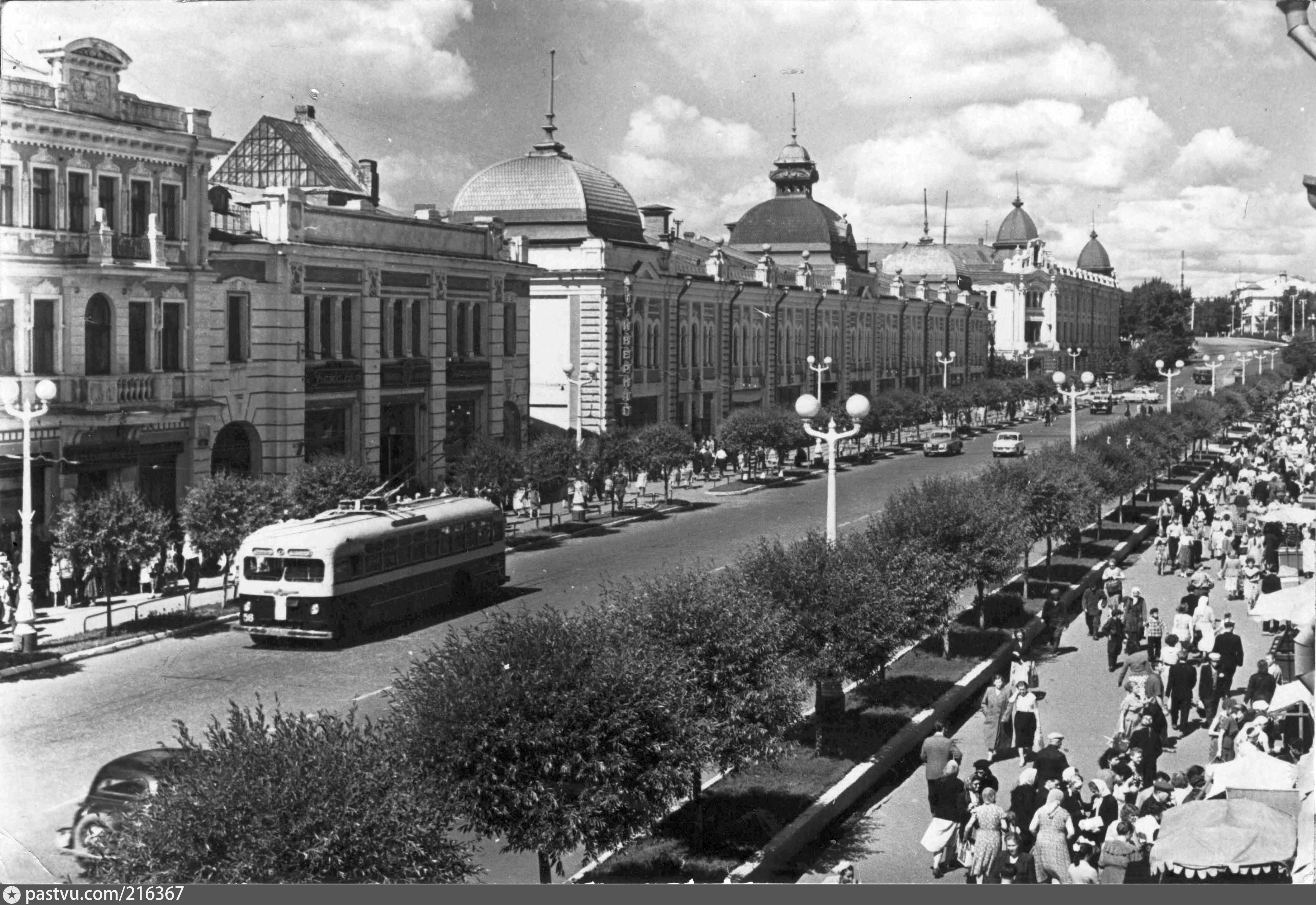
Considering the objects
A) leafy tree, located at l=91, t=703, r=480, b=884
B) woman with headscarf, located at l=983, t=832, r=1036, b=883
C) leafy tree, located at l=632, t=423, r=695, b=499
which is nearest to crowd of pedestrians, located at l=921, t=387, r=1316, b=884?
woman with headscarf, located at l=983, t=832, r=1036, b=883

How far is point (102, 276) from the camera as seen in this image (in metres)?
32.0

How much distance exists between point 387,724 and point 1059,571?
26.9m

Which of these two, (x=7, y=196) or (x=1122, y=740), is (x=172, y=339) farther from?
(x=1122, y=740)

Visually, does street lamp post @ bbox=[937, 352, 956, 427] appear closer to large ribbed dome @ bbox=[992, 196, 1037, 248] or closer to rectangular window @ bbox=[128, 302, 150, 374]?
large ribbed dome @ bbox=[992, 196, 1037, 248]

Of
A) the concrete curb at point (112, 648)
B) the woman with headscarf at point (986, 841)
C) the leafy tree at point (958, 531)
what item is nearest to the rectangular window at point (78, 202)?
the concrete curb at point (112, 648)

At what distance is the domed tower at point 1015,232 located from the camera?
108875mm

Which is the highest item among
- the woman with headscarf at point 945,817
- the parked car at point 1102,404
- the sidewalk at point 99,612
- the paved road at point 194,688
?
the parked car at point 1102,404

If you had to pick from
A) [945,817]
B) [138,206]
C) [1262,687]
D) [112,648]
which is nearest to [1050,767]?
[945,817]

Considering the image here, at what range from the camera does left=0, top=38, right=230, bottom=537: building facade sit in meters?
30.2

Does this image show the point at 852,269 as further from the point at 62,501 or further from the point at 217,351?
the point at 62,501

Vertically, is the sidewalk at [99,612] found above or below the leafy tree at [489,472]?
below

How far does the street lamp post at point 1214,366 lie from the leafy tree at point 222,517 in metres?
63.3

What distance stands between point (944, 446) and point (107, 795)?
179 ft

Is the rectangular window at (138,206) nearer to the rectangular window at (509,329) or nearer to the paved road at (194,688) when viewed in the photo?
the paved road at (194,688)
